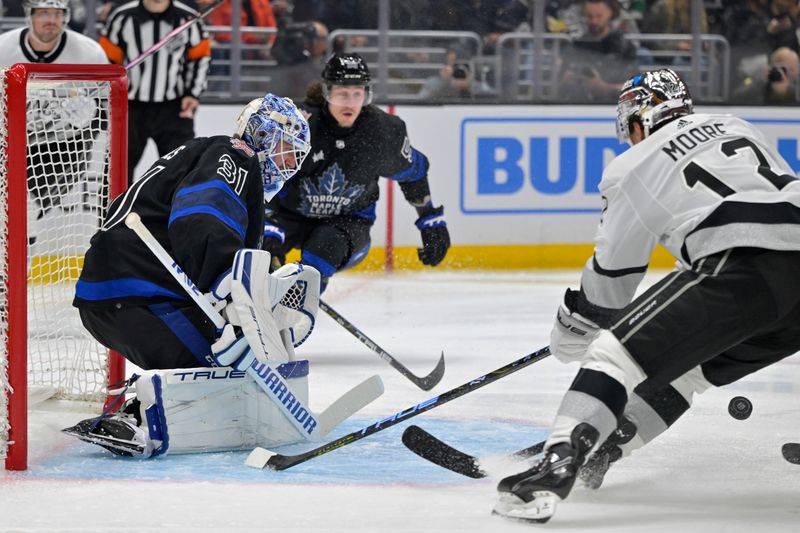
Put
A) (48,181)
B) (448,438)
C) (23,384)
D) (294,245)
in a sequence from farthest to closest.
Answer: (294,245), (48,181), (448,438), (23,384)

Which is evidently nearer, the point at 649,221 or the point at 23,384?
the point at 649,221

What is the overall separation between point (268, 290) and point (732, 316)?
94 cm

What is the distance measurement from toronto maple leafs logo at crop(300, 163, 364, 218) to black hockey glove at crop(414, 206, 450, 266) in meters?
0.24

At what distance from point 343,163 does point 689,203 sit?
1990mm

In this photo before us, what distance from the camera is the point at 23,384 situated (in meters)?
2.67

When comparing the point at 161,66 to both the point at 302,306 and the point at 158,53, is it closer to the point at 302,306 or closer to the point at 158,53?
the point at 158,53

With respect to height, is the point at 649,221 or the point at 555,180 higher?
the point at 649,221

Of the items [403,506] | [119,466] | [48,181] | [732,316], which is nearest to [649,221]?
[732,316]

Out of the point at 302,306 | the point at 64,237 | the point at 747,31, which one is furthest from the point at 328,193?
the point at 747,31

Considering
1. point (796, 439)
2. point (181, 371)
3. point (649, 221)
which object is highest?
point (649, 221)

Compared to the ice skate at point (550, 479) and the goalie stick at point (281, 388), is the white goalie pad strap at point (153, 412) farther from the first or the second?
the ice skate at point (550, 479)

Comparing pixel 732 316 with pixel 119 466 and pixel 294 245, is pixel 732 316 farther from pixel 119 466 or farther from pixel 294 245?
pixel 294 245

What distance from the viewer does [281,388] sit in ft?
9.74

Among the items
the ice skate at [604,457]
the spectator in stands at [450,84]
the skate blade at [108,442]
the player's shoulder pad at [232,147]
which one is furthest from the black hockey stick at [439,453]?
the spectator in stands at [450,84]
